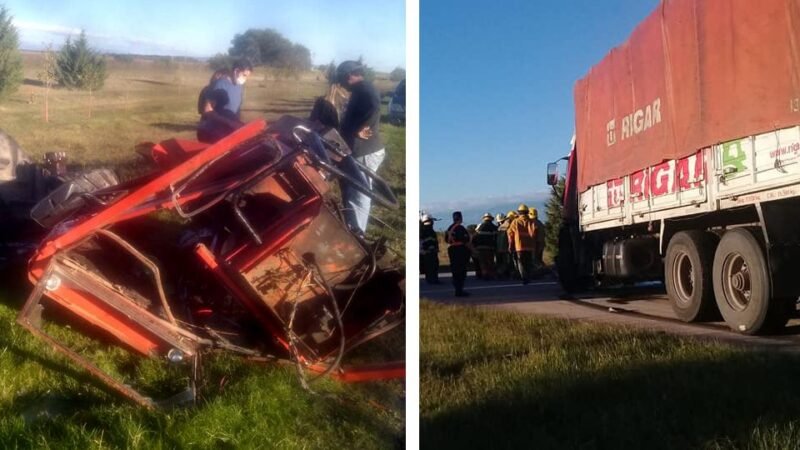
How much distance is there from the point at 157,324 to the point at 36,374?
0.36 metres

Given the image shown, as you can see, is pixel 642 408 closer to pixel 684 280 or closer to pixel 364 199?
pixel 684 280

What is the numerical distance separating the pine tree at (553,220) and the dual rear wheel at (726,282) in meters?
0.31

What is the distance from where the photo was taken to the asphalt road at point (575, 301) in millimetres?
2322

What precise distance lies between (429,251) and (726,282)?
77cm

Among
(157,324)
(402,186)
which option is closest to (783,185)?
(402,186)

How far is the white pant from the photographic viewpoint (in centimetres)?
240

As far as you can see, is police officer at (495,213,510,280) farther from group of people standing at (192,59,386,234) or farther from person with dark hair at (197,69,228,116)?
person with dark hair at (197,69,228,116)

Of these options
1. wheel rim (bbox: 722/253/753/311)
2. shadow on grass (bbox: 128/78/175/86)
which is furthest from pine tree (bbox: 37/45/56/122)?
wheel rim (bbox: 722/253/753/311)

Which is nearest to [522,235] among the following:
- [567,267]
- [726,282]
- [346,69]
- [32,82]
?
[567,267]

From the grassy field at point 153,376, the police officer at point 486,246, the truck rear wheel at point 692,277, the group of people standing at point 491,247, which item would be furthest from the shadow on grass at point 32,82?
the truck rear wheel at point 692,277

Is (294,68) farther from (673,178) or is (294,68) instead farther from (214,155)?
(673,178)

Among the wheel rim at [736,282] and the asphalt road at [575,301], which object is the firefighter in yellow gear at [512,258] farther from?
the wheel rim at [736,282]

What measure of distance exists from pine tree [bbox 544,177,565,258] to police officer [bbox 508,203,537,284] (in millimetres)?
48

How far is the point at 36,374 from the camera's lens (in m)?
2.51
